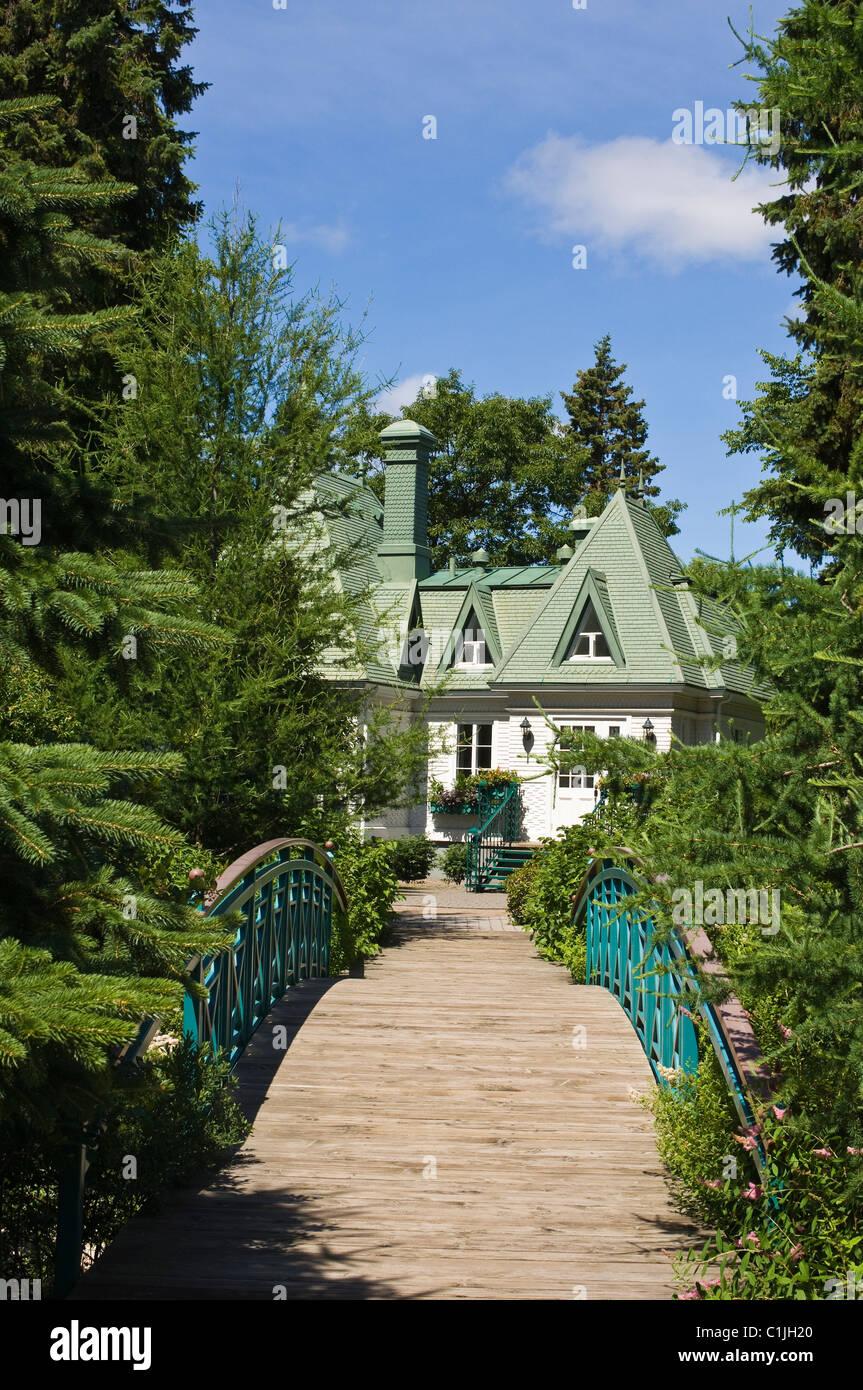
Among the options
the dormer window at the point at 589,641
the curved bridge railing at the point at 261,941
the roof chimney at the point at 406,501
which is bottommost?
the curved bridge railing at the point at 261,941

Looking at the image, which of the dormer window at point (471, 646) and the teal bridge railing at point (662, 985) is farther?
the dormer window at point (471, 646)

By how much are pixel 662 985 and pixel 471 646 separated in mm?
20102

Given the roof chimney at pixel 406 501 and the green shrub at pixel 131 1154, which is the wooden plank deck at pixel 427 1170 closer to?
the green shrub at pixel 131 1154

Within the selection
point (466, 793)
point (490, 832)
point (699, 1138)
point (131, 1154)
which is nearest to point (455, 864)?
point (490, 832)

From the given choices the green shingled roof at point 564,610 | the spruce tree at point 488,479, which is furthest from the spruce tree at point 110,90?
the spruce tree at point 488,479

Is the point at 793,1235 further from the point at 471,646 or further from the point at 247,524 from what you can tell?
the point at 471,646

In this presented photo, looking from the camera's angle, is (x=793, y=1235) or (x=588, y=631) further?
(x=588, y=631)

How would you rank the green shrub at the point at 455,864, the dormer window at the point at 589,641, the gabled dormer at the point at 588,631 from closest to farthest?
the green shrub at the point at 455,864, the gabled dormer at the point at 588,631, the dormer window at the point at 589,641

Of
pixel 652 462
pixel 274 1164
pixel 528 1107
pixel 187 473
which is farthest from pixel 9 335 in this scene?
pixel 652 462

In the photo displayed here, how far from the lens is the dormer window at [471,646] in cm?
2873

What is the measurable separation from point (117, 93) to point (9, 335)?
662 inches

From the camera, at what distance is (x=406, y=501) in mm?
29406

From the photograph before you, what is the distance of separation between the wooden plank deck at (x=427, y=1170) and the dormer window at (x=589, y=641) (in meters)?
15.7
